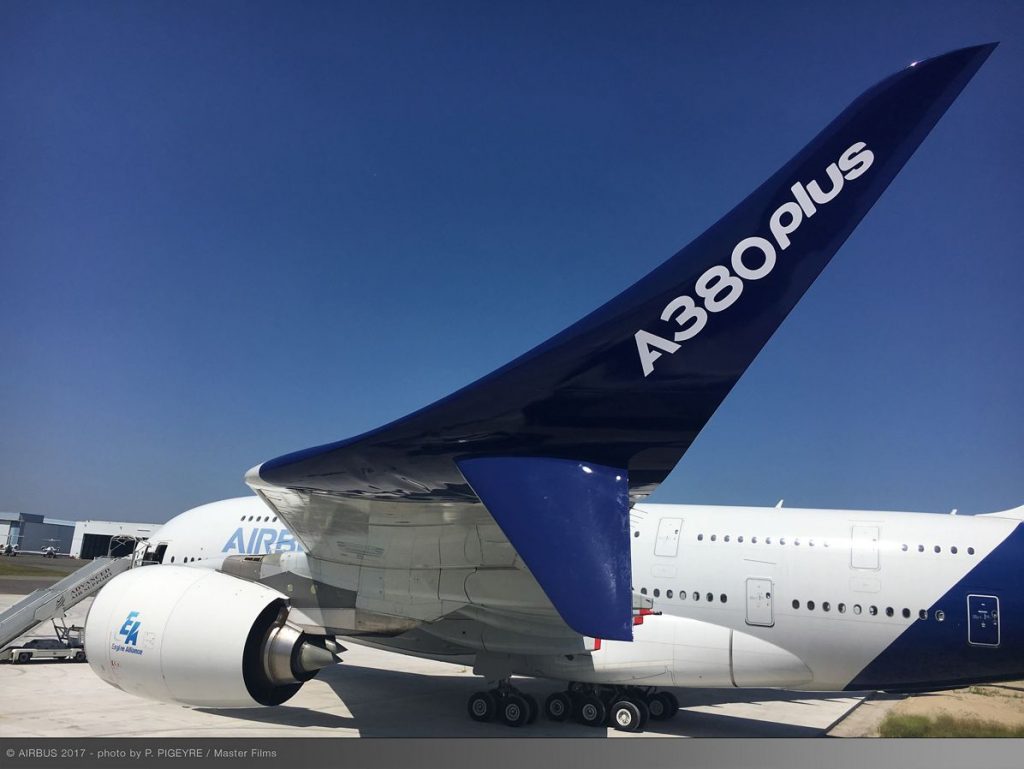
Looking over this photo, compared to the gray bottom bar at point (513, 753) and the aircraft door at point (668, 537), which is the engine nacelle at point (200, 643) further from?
the aircraft door at point (668, 537)

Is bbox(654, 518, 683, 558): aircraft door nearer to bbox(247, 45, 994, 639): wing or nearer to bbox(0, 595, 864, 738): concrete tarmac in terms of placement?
bbox(0, 595, 864, 738): concrete tarmac

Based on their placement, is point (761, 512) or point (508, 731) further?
point (761, 512)

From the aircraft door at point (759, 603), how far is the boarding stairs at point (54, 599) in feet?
20.1

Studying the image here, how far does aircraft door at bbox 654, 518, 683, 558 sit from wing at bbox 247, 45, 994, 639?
3804 mm

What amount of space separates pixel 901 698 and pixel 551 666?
571 cm

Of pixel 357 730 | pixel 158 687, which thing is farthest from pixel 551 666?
pixel 158 687

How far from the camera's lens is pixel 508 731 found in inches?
231

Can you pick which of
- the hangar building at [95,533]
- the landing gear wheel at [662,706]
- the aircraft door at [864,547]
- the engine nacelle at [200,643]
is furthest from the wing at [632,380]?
the hangar building at [95,533]

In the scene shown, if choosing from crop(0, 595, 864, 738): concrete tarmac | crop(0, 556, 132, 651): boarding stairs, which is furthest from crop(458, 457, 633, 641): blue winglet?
crop(0, 556, 132, 651): boarding stairs

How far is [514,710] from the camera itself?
Answer: 6.03 metres

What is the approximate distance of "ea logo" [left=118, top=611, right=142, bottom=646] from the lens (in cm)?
411

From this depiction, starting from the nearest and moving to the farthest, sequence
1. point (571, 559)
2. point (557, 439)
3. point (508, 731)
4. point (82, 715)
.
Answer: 1. point (571, 559)
2. point (557, 439)
3. point (82, 715)
4. point (508, 731)

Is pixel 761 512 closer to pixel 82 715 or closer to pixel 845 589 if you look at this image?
pixel 845 589

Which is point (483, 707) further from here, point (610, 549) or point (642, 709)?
point (610, 549)
